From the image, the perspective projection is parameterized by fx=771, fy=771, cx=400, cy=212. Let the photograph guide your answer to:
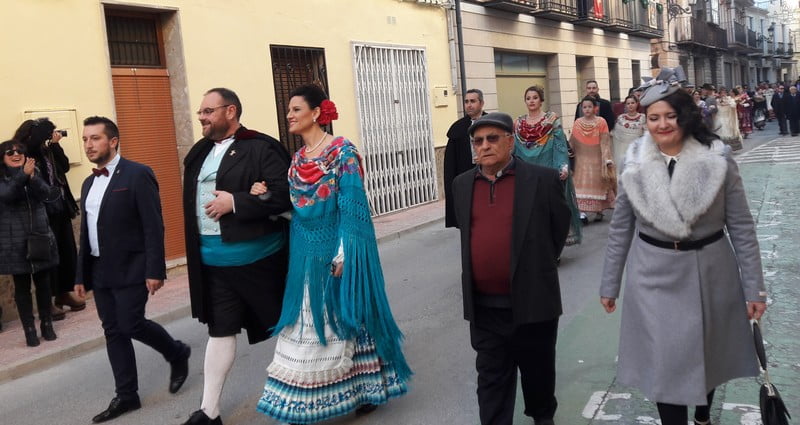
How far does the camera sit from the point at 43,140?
7051 mm

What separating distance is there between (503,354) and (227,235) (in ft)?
→ 4.98

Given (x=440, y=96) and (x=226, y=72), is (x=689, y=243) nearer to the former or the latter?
(x=226, y=72)

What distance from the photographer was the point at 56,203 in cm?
681

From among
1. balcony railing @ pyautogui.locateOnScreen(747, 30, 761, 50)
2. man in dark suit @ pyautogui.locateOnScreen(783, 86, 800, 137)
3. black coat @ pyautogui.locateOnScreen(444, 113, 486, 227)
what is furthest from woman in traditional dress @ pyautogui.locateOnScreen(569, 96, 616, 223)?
balcony railing @ pyautogui.locateOnScreen(747, 30, 761, 50)

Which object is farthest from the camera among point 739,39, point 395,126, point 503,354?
point 739,39

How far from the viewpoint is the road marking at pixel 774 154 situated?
16288 millimetres

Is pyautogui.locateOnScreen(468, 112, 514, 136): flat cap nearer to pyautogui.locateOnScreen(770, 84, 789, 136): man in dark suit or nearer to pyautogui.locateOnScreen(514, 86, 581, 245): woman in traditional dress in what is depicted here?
pyautogui.locateOnScreen(514, 86, 581, 245): woman in traditional dress

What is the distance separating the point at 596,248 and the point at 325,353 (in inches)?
210

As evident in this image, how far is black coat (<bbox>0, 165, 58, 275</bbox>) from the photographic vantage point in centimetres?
610

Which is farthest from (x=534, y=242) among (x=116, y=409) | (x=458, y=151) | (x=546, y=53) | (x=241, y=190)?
(x=546, y=53)

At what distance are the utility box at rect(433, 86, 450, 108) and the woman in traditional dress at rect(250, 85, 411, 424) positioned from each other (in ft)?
34.7

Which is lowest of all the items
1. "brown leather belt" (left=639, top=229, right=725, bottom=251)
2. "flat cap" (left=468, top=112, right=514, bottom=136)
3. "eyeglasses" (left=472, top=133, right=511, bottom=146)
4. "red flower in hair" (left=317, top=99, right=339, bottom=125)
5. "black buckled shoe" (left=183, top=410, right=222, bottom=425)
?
"black buckled shoe" (left=183, top=410, right=222, bottom=425)

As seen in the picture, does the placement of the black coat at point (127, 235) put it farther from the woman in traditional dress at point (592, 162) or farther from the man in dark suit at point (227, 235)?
the woman in traditional dress at point (592, 162)

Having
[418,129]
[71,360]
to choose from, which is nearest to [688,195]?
[71,360]
